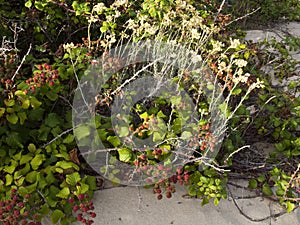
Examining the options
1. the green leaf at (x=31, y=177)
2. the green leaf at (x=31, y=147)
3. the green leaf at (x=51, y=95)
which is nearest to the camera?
the green leaf at (x=31, y=177)

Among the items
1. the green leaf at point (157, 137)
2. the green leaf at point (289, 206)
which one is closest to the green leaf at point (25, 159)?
the green leaf at point (157, 137)

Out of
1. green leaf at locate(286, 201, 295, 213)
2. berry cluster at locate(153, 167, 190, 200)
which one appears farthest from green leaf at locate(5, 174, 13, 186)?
green leaf at locate(286, 201, 295, 213)

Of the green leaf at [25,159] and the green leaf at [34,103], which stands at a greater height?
the green leaf at [34,103]

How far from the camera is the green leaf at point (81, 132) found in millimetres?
2199

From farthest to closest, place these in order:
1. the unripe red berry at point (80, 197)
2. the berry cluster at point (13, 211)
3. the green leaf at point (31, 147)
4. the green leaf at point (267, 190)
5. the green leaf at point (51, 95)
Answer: the green leaf at point (267, 190) → the green leaf at point (51, 95) → the green leaf at point (31, 147) → the unripe red berry at point (80, 197) → the berry cluster at point (13, 211)

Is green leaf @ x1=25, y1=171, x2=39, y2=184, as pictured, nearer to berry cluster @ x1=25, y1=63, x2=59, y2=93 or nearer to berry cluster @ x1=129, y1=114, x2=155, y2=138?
berry cluster @ x1=25, y1=63, x2=59, y2=93

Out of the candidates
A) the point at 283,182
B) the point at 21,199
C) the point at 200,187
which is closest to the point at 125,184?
the point at 200,187

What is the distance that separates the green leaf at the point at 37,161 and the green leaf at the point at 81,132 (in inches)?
8.6

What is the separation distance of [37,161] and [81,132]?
0.92 feet

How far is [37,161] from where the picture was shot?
2113 millimetres

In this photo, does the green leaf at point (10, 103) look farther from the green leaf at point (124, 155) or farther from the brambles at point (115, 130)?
the green leaf at point (124, 155)

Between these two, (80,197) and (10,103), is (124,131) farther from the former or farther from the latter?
(10,103)

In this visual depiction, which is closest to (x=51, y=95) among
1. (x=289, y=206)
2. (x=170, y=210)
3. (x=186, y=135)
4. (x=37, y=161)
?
(x=37, y=161)

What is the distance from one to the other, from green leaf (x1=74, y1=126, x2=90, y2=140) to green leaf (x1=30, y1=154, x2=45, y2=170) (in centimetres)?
22
